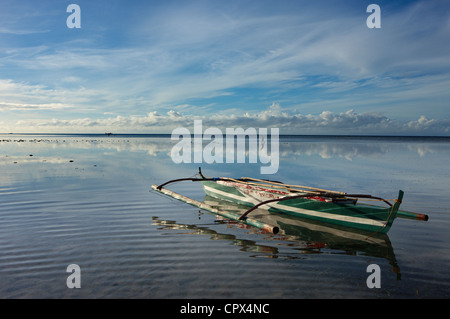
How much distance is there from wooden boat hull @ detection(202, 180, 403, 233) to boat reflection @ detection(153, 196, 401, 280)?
0.32 m

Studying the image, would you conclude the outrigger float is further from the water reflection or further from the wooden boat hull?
the water reflection

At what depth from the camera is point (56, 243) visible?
9.41 m

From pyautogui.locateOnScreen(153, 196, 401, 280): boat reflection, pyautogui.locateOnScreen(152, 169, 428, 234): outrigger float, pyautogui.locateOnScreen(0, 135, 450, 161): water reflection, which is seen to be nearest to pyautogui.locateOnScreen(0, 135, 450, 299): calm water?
pyautogui.locateOnScreen(153, 196, 401, 280): boat reflection

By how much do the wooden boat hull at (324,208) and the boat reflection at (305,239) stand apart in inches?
12.6

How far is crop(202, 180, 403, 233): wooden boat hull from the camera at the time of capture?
33.3ft

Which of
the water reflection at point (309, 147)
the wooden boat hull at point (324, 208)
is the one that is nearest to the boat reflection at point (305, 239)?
the wooden boat hull at point (324, 208)

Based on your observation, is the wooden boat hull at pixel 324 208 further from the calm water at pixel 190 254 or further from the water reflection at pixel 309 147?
the water reflection at pixel 309 147

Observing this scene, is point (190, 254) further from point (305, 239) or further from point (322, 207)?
point (322, 207)

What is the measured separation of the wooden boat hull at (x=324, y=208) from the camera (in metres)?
10.2

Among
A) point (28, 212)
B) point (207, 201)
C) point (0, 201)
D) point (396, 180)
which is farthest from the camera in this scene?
point (396, 180)

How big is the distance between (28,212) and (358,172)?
23.7 m

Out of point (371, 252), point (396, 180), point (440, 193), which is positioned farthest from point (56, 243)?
point (396, 180)

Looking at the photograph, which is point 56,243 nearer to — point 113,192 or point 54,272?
point 54,272

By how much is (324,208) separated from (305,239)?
205 centimetres
